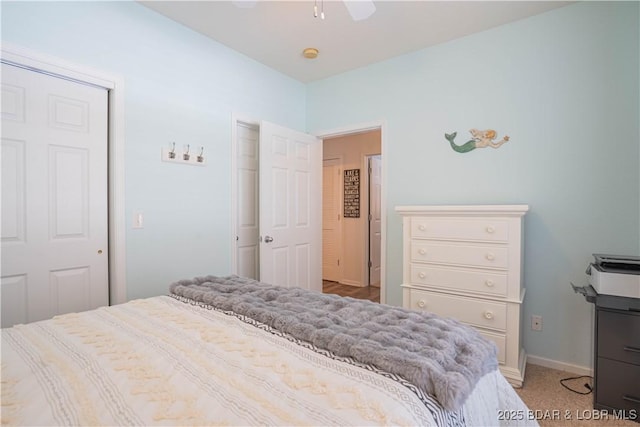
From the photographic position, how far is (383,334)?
3.47 feet

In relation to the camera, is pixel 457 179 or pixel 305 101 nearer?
pixel 457 179

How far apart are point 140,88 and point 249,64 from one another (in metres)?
1.15

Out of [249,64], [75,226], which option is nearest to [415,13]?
[249,64]

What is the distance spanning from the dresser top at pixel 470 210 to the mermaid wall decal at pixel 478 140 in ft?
2.22

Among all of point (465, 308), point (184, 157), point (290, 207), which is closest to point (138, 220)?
Result: point (184, 157)

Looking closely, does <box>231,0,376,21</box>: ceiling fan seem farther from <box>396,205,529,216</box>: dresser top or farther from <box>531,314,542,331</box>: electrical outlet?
<box>531,314,542,331</box>: electrical outlet

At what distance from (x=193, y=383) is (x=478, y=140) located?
2.69 meters

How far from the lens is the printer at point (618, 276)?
67.8 inches

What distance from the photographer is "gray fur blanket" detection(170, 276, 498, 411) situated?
0.85 m

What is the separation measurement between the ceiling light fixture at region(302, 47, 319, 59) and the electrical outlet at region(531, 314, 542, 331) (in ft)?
9.43

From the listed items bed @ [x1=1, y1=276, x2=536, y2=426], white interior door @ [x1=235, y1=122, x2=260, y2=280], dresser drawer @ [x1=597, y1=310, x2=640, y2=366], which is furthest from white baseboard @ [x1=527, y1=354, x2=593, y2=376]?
white interior door @ [x1=235, y1=122, x2=260, y2=280]

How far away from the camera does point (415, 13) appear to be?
7.86ft

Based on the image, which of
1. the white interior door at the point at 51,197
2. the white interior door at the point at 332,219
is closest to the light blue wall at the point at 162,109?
the white interior door at the point at 51,197

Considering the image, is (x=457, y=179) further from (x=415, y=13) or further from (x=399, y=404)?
(x=399, y=404)
